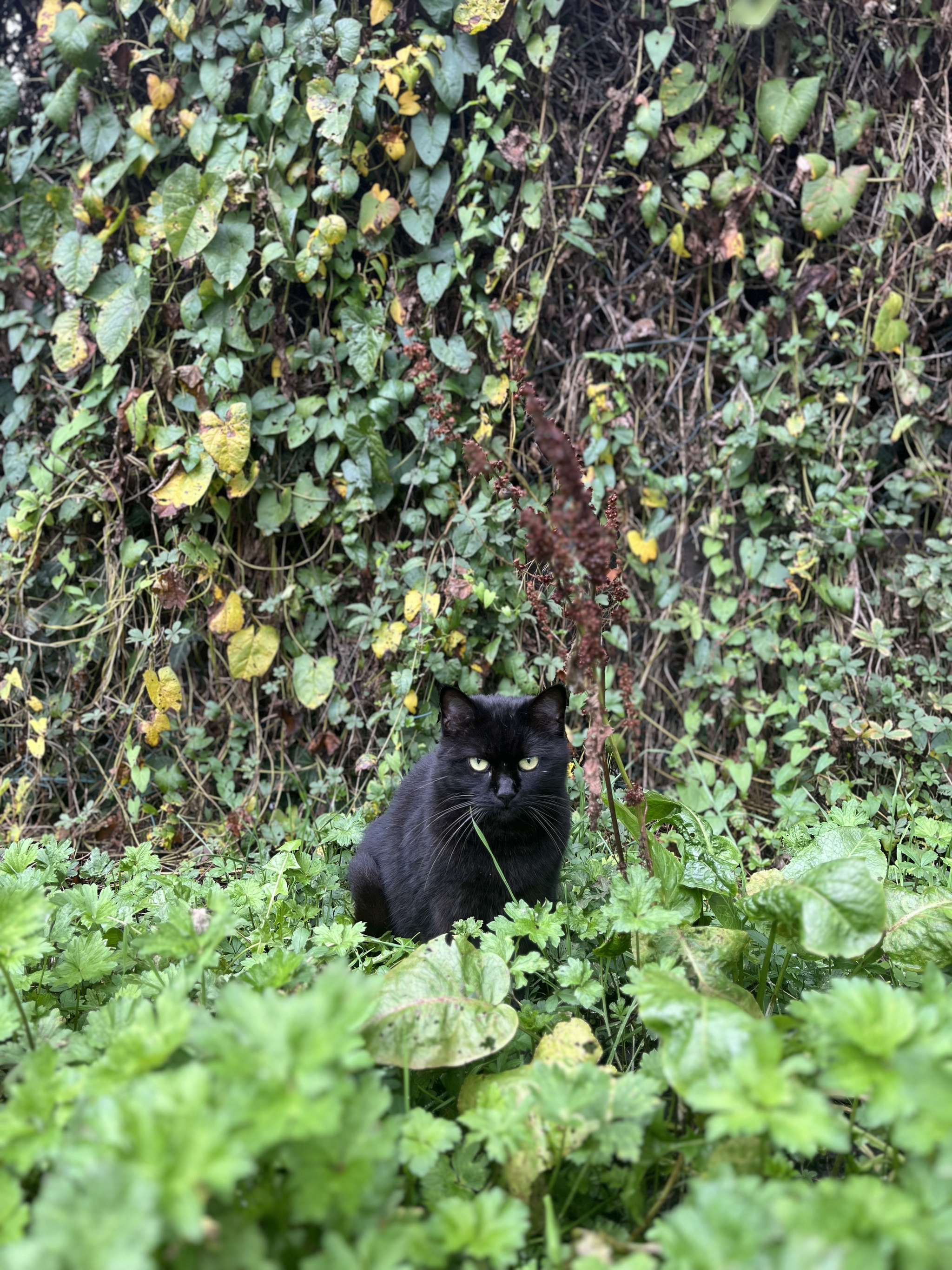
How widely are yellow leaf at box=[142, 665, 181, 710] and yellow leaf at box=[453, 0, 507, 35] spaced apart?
9.01 ft

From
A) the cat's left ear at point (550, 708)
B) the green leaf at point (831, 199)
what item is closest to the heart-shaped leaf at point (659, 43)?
the green leaf at point (831, 199)

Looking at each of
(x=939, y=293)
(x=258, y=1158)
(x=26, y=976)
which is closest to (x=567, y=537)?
(x=258, y=1158)

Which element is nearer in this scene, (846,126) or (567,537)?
(567,537)

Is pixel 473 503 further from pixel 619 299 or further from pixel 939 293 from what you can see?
pixel 939 293

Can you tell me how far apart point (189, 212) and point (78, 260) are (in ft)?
1.95

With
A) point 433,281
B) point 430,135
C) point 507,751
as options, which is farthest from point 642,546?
point 430,135

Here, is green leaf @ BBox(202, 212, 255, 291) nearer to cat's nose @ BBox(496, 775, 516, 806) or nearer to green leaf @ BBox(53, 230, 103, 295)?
green leaf @ BBox(53, 230, 103, 295)

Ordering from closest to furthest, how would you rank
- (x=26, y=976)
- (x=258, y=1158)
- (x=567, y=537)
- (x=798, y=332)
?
(x=258, y=1158)
(x=567, y=537)
(x=26, y=976)
(x=798, y=332)

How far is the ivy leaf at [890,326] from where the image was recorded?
3477mm

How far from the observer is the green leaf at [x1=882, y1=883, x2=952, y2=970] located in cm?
151

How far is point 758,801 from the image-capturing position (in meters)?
3.44

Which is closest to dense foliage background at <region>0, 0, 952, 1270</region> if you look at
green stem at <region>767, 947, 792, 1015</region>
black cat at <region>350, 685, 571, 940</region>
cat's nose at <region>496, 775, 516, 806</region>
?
black cat at <region>350, 685, 571, 940</region>

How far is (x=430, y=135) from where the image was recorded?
3330mm

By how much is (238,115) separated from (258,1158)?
11.8ft
